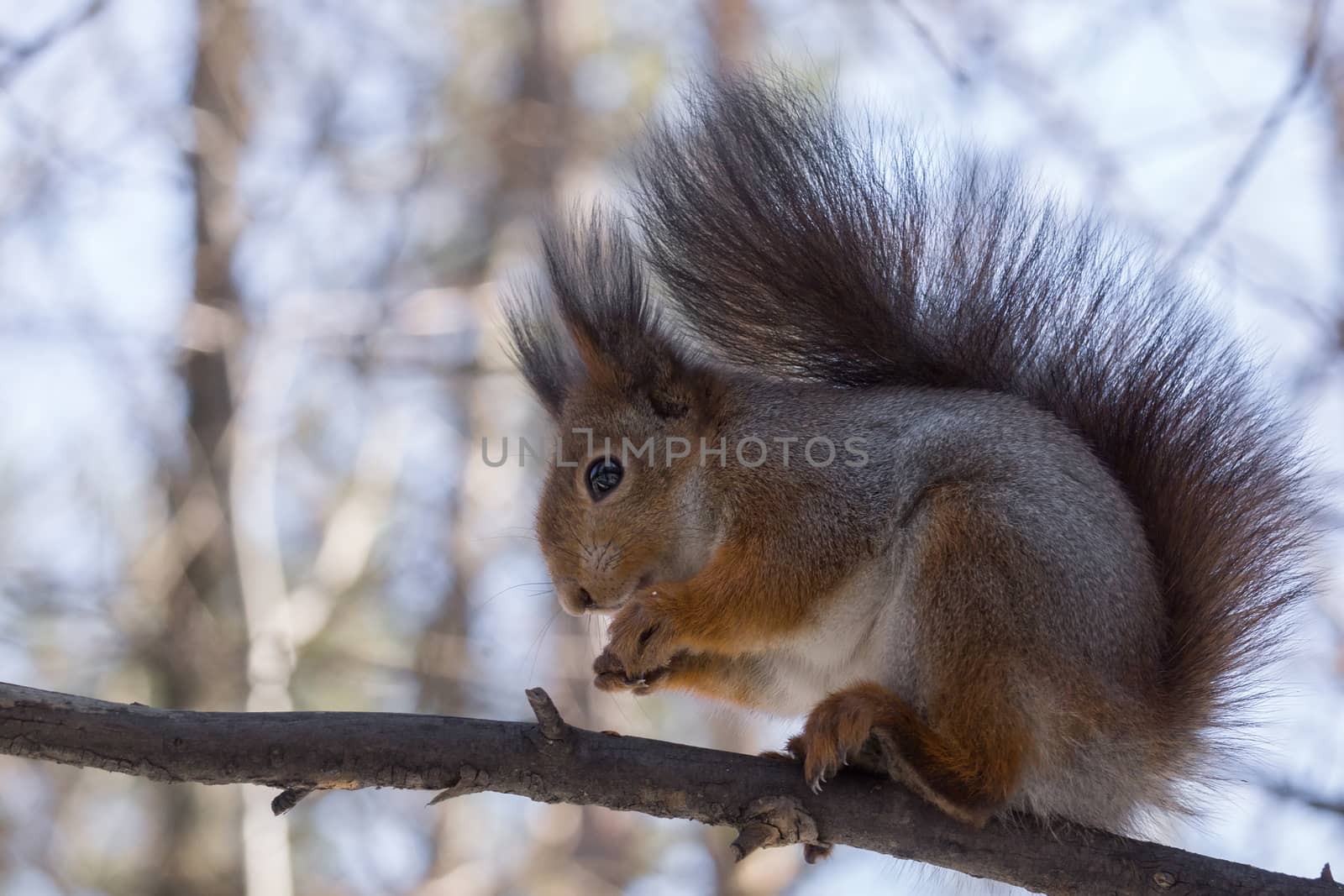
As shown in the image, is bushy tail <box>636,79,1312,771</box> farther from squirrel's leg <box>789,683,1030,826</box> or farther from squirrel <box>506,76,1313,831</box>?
squirrel's leg <box>789,683,1030,826</box>

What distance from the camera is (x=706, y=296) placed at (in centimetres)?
282

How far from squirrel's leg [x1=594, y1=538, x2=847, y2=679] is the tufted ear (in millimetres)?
629

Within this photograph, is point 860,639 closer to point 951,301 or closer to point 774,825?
point 774,825

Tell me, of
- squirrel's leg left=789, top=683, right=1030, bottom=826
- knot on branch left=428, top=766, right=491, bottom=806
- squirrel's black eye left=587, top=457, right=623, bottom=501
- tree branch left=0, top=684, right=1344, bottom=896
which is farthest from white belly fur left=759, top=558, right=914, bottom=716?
knot on branch left=428, top=766, right=491, bottom=806

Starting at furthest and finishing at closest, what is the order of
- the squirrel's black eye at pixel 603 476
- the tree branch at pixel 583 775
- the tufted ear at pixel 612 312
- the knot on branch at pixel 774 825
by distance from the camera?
the tufted ear at pixel 612 312 → the squirrel's black eye at pixel 603 476 → the knot on branch at pixel 774 825 → the tree branch at pixel 583 775

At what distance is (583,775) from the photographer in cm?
210

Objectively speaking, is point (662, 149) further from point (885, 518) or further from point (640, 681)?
point (640, 681)

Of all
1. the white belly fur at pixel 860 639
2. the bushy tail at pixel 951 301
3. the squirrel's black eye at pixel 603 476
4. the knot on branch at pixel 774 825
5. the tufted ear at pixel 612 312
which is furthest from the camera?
the tufted ear at pixel 612 312

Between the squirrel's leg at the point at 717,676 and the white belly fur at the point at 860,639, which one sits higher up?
the white belly fur at the point at 860,639

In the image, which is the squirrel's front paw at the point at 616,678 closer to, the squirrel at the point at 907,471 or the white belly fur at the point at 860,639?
the squirrel at the point at 907,471

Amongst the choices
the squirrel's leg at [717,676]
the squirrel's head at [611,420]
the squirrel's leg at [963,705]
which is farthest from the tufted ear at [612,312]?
the squirrel's leg at [963,705]

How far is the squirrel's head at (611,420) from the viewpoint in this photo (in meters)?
2.64

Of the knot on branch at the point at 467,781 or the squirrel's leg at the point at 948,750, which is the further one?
the squirrel's leg at the point at 948,750

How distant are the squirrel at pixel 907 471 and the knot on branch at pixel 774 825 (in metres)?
0.08
